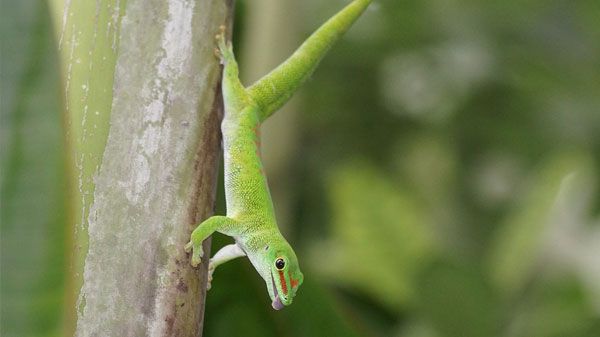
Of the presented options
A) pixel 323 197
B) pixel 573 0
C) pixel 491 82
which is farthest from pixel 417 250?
pixel 573 0

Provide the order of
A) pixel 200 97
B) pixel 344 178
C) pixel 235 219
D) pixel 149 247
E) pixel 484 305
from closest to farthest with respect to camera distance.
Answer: pixel 149 247 < pixel 200 97 < pixel 235 219 < pixel 484 305 < pixel 344 178

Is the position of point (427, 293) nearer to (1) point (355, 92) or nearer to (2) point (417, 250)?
(2) point (417, 250)

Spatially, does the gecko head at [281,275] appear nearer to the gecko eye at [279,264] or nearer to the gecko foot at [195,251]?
the gecko eye at [279,264]

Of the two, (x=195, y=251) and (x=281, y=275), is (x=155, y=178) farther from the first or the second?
(x=281, y=275)

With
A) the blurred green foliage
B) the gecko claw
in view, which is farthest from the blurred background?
the gecko claw

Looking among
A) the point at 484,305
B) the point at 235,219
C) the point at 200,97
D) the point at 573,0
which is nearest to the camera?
the point at 200,97

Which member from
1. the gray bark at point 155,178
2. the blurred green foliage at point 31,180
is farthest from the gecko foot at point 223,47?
the blurred green foliage at point 31,180

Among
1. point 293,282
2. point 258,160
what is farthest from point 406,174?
point 293,282

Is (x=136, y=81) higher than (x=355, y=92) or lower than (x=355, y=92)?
higher
